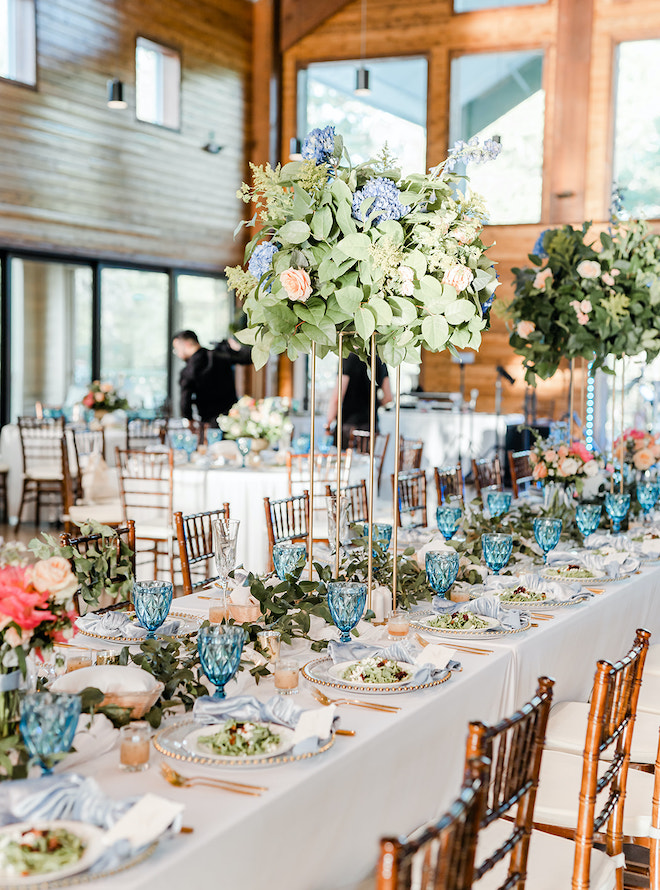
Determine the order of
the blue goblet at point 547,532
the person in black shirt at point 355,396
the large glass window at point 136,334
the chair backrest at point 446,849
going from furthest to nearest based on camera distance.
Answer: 1. the large glass window at point 136,334
2. the person in black shirt at point 355,396
3. the blue goblet at point 547,532
4. the chair backrest at point 446,849

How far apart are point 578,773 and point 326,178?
1.66 meters

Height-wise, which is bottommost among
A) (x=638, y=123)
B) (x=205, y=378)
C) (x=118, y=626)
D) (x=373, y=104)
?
(x=118, y=626)

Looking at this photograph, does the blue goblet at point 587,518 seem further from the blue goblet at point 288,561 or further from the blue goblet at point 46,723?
the blue goblet at point 46,723

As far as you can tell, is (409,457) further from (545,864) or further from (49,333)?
(545,864)

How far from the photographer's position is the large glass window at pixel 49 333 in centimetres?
998

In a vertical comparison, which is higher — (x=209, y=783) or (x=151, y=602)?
(x=151, y=602)

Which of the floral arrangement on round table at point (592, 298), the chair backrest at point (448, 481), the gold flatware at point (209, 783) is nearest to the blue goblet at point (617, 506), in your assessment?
the floral arrangement on round table at point (592, 298)

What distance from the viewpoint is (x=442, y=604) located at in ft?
9.46

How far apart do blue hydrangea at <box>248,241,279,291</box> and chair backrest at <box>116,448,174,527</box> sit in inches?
131

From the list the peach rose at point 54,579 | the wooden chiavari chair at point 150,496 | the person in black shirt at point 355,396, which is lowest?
the wooden chiavari chair at point 150,496

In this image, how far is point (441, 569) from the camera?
9.53 ft

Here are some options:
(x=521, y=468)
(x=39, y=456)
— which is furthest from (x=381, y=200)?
(x=39, y=456)

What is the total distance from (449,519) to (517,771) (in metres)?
1.98

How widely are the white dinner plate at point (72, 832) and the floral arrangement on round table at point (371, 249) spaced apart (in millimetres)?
1550
